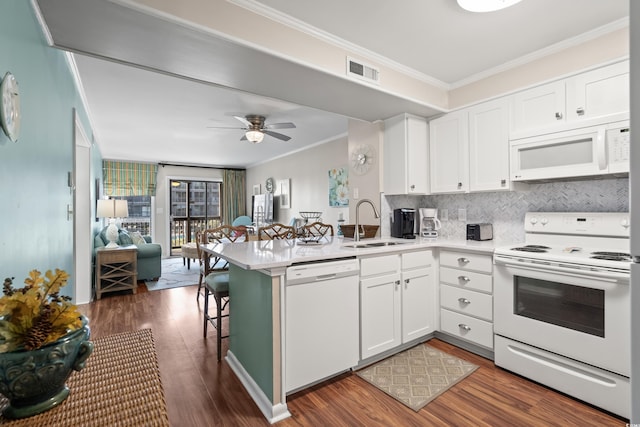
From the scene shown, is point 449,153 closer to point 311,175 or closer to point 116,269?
point 311,175

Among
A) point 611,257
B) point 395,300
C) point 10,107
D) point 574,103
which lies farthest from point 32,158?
point 574,103

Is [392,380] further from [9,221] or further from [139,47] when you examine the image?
[139,47]

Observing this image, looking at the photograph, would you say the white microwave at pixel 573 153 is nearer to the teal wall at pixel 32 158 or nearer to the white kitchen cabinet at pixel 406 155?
the white kitchen cabinet at pixel 406 155

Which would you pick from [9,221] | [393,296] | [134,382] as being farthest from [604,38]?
[9,221]

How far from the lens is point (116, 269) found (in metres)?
4.62

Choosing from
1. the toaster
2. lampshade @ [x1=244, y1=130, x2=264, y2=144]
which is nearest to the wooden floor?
the toaster

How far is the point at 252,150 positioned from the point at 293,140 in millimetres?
1270

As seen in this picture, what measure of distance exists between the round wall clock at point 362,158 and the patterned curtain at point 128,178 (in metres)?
6.33

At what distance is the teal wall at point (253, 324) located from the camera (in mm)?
1903

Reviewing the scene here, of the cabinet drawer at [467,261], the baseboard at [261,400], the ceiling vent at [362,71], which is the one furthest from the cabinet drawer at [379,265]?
the ceiling vent at [362,71]

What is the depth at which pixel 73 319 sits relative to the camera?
834mm

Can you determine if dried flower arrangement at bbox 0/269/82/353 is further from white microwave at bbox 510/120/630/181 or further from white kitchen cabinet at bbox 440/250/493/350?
white microwave at bbox 510/120/630/181

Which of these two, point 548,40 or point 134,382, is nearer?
point 134,382

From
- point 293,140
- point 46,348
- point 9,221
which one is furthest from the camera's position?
point 293,140
